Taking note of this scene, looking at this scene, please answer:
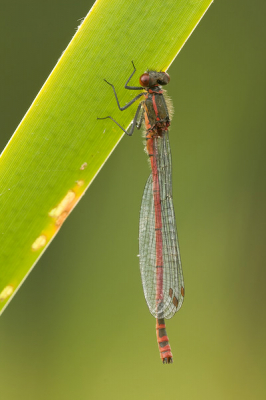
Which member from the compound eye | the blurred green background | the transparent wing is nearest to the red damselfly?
the transparent wing

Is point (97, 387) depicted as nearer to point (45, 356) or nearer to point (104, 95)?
point (45, 356)

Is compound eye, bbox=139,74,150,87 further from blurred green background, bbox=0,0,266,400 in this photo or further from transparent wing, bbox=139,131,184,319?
blurred green background, bbox=0,0,266,400

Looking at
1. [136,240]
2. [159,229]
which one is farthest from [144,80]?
[136,240]

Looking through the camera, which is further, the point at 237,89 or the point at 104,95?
the point at 237,89

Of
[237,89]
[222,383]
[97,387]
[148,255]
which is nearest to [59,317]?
[97,387]

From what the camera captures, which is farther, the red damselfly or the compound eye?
the red damselfly
